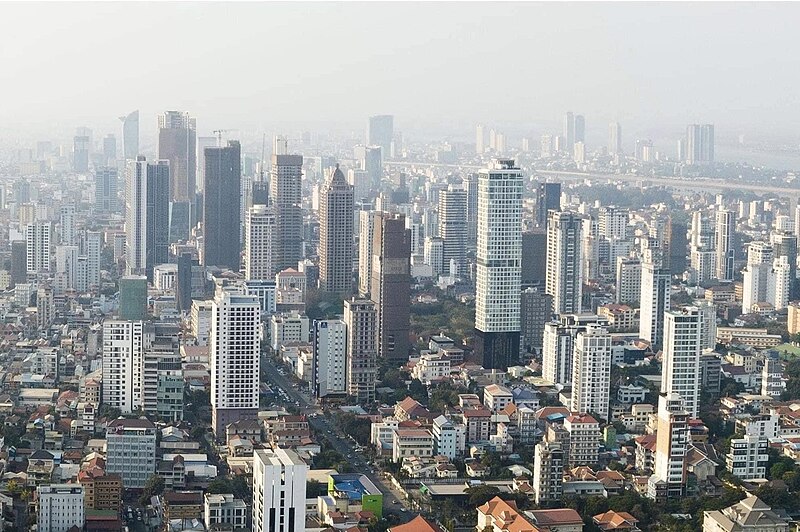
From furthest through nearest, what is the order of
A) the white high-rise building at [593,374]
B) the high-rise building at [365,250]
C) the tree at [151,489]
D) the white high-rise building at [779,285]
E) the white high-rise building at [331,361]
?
the white high-rise building at [779,285]
the high-rise building at [365,250]
the white high-rise building at [331,361]
the white high-rise building at [593,374]
the tree at [151,489]

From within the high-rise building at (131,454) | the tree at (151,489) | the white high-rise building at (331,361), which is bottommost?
the tree at (151,489)

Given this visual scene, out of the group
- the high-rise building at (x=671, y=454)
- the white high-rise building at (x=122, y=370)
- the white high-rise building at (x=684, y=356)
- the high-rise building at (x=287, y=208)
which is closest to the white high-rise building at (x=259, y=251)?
the high-rise building at (x=287, y=208)

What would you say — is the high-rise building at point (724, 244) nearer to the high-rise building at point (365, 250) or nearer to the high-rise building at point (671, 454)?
the high-rise building at point (365, 250)

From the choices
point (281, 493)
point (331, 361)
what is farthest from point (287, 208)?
point (281, 493)

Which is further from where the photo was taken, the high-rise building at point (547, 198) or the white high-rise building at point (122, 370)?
the high-rise building at point (547, 198)

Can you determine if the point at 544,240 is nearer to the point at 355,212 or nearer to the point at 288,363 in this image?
the point at 355,212

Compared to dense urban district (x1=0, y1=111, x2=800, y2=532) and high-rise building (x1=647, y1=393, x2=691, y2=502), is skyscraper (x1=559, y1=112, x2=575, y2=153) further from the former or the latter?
high-rise building (x1=647, y1=393, x2=691, y2=502)

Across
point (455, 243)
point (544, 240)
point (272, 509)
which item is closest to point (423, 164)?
point (455, 243)
